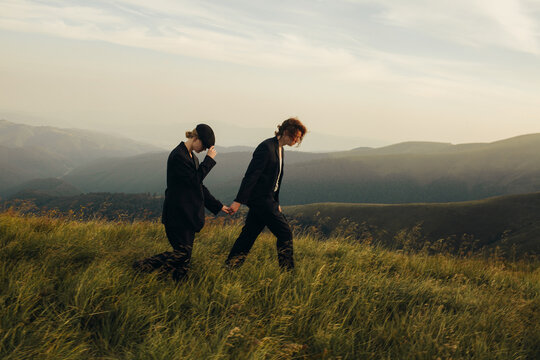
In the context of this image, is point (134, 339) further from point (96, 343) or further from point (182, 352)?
point (182, 352)

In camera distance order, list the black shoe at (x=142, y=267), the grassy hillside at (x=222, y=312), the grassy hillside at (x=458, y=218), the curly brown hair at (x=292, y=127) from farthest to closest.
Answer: the grassy hillside at (x=458, y=218) < the curly brown hair at (x=292, y=127) < the black shoe at (x=142, y=267) < the grassy hillside at (x=222, y=312)

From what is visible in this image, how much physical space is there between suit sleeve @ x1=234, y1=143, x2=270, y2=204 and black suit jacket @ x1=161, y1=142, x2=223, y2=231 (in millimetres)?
608

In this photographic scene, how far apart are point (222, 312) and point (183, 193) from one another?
5.40 feet

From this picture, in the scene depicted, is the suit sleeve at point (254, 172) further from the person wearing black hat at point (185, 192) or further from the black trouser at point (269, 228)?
the person wearing black hat at point (185, 192)

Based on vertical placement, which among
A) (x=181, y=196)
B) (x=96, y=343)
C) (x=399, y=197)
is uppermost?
(x=181, y=196)

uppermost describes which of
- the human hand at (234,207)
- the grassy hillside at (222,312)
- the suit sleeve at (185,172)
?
the suit sleeve at (185,172)

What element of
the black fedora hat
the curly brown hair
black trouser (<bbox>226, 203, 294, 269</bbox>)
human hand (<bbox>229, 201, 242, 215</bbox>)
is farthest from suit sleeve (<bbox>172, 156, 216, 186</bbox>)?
the curly brown hair

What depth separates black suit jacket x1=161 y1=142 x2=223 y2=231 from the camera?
4.23 metres

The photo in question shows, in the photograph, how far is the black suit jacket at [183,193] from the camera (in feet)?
13.9

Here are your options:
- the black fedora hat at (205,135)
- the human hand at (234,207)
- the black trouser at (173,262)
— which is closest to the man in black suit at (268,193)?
the human hand at (234,207)

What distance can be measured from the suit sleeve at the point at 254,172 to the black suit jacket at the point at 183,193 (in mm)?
608

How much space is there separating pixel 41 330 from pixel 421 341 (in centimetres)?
304

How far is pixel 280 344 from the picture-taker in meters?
2.92

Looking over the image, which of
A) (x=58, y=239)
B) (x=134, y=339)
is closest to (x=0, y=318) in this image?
(x=134, y=339)
